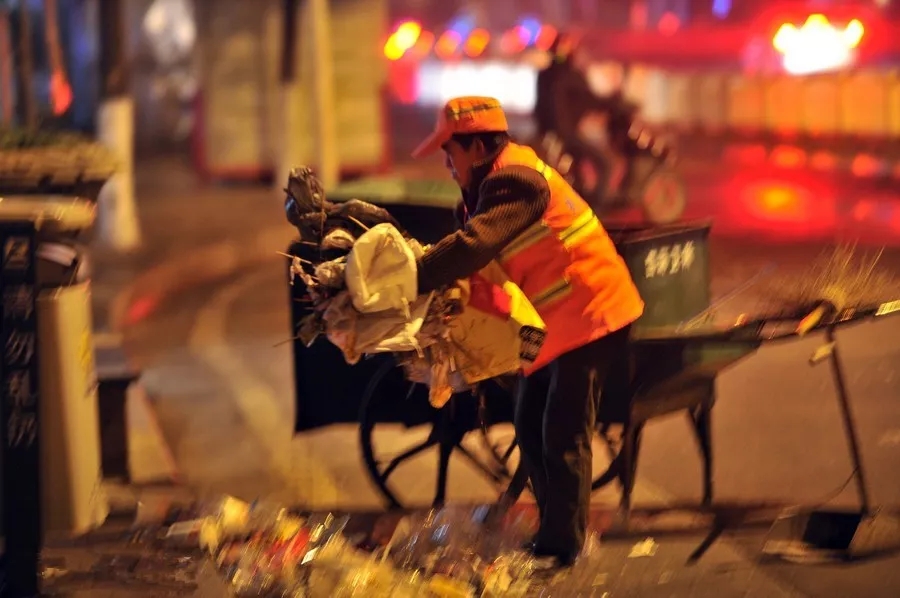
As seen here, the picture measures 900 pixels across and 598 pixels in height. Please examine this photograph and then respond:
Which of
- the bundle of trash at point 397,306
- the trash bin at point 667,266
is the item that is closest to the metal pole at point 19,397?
the bundle of trash at point 397,306

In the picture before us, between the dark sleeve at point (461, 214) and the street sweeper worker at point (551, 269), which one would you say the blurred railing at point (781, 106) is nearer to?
the dark sleeve at point (461, 214)

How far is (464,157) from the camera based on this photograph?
181 inches

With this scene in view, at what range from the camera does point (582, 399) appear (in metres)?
4.68

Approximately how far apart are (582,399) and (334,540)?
115cm

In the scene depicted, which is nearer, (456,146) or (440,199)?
(456,146)

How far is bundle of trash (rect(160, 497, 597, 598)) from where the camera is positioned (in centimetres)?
455

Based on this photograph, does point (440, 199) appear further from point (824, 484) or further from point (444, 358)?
point (824, 484)

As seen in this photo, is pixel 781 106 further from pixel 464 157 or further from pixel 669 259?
pixel 464 157

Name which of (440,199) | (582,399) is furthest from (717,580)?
(440,199)

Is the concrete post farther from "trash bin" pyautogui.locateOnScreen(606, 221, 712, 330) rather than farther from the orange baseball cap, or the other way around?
the orange baseball cap

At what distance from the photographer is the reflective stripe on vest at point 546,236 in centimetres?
455

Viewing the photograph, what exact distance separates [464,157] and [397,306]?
0.64 metres

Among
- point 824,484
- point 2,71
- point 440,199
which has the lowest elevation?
point 824,484

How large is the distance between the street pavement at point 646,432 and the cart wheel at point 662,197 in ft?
3.24
